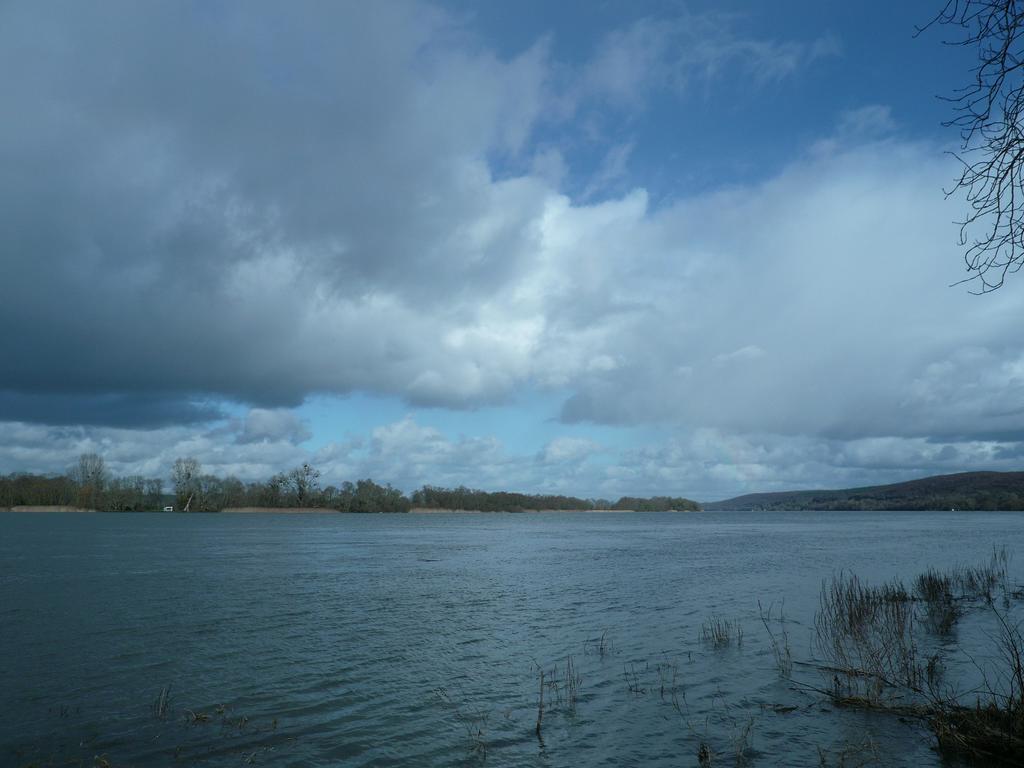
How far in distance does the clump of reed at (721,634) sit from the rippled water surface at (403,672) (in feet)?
1.20

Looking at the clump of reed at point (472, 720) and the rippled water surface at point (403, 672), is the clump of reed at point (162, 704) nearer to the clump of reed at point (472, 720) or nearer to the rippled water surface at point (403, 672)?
the rippled water surface at point (403, 672)

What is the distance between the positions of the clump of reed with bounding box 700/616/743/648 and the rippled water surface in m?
0.37

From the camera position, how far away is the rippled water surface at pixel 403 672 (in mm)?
12070

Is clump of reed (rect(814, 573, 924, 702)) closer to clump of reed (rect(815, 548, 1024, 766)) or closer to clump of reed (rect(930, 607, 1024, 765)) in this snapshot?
clump of reed (rect(815, 548, 1024, 766))

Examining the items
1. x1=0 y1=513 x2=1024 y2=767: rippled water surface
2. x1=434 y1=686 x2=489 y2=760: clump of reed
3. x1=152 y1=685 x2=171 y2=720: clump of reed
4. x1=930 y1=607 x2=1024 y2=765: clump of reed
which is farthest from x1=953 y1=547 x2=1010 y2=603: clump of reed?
x1=152 y1=685 x2=171 y2=720: clump of reed

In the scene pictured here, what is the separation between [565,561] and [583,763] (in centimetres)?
4159

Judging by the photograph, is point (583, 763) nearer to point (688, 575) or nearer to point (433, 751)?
point (433, 751)

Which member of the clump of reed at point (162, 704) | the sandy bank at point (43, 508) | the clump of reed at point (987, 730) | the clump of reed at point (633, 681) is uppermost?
the clump of reed at point (987, 730)

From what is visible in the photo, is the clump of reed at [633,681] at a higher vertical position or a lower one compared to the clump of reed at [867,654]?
lower

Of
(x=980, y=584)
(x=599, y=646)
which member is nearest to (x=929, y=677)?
(x=599, y=646)

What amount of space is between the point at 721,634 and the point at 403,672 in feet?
33.3

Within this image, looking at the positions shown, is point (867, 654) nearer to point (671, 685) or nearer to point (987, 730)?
point (671, 685)

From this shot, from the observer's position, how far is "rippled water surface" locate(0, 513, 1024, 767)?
12.1 m

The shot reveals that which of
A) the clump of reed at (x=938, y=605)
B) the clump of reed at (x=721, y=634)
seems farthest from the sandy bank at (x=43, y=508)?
the clump of reed at (x=938, y=605)
